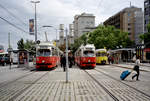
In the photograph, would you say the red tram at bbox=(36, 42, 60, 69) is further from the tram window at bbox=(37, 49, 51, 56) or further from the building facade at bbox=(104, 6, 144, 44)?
the building facade at bbox=(104, 6, 144, 44)

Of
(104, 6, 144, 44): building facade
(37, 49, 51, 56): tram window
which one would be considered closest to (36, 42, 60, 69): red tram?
(37, 49, 51, 56): tram window

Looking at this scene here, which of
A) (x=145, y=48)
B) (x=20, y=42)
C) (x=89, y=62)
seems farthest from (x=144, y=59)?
(x=20, y=42)

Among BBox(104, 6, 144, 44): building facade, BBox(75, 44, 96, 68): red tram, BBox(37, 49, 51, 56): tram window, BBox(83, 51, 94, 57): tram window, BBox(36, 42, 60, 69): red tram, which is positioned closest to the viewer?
BBox(36, 42, 60, 69): red tram

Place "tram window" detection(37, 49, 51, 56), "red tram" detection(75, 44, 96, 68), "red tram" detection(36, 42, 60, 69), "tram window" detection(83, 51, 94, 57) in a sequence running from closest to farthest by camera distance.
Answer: "red tram" detection(36, 42, 60, 69) → "tram window" detection(37, 49, 51, 56) → "red tram" detection(75, 44, 96, 68) → "tram window" detection(83, 51, 94, 57)

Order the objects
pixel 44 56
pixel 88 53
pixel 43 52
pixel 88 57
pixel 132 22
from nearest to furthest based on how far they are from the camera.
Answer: pixel 44 56
pixel 43 52
pixel 88 57
pixel 88 53
pixel 132 22

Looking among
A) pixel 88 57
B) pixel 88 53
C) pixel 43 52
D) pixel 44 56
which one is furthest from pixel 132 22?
pixel 44 56

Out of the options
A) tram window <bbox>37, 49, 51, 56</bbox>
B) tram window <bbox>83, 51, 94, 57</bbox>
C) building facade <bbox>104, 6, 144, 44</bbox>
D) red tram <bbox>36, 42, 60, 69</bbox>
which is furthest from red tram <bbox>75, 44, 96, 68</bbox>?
building facade <bbox>104, 6, 144, 44</bbox>

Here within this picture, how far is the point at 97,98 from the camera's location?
714 centimetres

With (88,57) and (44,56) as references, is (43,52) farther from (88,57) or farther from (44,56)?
(88,57)

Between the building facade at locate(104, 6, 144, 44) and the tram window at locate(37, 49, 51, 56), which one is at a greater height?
the building facade at locate(104, 6, 144, 44)

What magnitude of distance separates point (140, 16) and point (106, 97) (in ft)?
306

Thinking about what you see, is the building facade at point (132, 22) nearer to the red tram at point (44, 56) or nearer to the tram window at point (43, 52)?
the red tram at point (44, 56)

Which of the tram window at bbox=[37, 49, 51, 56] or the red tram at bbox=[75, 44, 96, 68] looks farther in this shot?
the red tram at bbox=[75, 44, 96, 68]

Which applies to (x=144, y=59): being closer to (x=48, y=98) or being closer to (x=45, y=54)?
(x=45, y=54)
